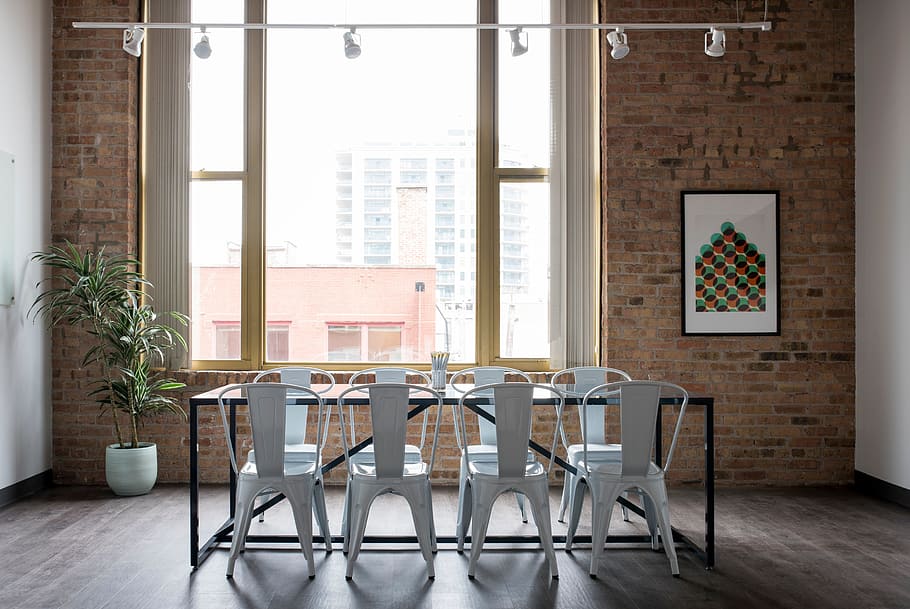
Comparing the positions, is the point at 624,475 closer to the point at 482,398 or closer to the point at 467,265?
the point at 482,398

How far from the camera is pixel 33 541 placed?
420 centimetres

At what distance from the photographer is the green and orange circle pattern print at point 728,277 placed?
564 centimetres

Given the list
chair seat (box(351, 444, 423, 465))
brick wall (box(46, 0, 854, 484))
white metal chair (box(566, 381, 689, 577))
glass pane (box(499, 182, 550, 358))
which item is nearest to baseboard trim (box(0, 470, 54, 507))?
brick wall (box(46, 0, 854, 484))

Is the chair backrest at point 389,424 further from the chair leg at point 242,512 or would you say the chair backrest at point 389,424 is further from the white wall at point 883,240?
the white wall at point 883,240

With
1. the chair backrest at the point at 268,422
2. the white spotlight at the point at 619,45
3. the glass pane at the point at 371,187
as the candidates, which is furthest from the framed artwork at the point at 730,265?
the chair backrest at the point at 268,422

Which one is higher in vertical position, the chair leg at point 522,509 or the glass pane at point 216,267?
the glass pane at point 216,267

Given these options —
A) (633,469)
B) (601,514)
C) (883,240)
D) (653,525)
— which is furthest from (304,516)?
(883,240)

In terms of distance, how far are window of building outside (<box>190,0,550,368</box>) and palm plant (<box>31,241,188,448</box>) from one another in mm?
457

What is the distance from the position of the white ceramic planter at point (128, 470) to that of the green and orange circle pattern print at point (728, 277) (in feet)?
13.9

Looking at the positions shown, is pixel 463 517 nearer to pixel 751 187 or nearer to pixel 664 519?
pixel 664 519

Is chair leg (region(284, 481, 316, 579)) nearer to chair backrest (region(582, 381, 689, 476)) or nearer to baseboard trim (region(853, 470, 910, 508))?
chair backrest (region(582, 381, 689, 476))

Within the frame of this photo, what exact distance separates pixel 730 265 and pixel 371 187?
2.86 metres

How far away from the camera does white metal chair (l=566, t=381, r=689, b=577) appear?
3609 millimetres

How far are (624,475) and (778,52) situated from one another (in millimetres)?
3777
